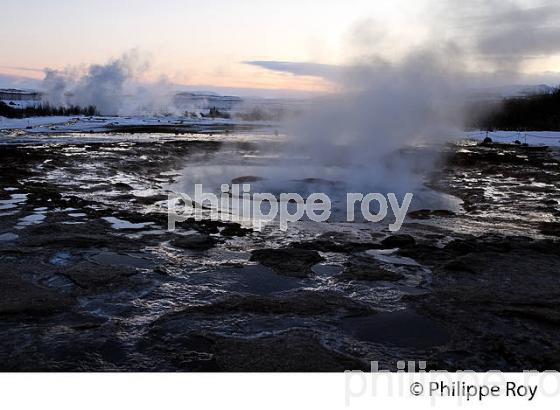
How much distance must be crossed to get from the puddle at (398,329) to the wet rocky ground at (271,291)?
2 cm

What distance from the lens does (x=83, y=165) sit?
16.9 m

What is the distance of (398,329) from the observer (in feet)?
14.6

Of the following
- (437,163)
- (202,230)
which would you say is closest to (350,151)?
(437,163)

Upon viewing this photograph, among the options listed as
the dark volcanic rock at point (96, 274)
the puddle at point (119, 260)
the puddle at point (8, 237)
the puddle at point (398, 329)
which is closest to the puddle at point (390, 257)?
the puddle at point (398, 329)

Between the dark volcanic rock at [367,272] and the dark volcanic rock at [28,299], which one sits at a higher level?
the dark volcanic rock at [367,272]

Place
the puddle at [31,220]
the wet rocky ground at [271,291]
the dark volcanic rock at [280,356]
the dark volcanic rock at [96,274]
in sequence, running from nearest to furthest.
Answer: the dark volcanic rock at [280,356]
the wet rocky ground at [271,291]
the dark volcanic rock at [96,274]
the puddle at [31,220]

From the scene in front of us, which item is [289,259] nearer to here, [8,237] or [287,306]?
[287,306]

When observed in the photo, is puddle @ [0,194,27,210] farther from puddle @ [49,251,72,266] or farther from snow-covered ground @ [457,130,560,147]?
snow-covered ground @ [457,130,560,147]

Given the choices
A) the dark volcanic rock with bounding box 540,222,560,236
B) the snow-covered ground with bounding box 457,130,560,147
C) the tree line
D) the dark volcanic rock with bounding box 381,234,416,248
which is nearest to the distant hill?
the snow-covered ground with bounding box 457,130,560,147

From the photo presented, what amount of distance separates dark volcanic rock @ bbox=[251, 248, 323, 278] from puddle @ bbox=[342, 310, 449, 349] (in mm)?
1364

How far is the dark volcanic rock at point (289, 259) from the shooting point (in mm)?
6016

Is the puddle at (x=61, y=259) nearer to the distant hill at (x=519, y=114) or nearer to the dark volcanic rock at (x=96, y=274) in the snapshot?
the dark volcanic rock at (x=96, y=274)

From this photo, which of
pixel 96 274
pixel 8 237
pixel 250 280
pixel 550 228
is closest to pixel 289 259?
pixel 250 280

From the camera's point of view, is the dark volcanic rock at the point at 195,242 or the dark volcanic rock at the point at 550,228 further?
the dark volcanic rock at the point at 550,228
